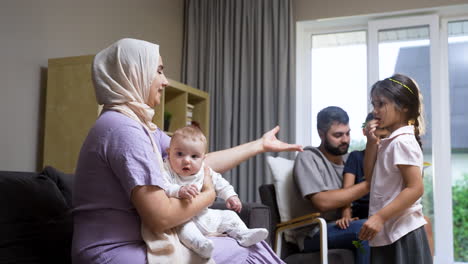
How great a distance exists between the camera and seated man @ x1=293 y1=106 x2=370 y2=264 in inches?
102

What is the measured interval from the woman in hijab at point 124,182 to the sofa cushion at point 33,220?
0.38 metres

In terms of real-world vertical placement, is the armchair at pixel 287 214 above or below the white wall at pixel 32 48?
below

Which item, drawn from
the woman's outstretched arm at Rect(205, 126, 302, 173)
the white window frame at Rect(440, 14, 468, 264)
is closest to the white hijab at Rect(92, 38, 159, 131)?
the woman's outstretched arm at Rect(205, 126, 302, 173)

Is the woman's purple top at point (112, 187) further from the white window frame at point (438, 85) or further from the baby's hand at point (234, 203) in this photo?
the white window frame at point (438, 85)

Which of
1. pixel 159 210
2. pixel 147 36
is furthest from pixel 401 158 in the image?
pixel 147 36

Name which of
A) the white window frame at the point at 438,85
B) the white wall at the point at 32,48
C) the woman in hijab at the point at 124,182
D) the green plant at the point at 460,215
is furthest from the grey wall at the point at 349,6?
the woman in hijab at the point at 124,182

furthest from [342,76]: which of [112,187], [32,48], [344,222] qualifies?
[112,187]

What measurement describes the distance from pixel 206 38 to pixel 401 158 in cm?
313

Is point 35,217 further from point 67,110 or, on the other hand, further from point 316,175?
point 316,175

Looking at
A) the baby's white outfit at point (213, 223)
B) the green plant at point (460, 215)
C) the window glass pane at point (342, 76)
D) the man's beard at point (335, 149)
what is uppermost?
the window glass pane at point (342, 76)

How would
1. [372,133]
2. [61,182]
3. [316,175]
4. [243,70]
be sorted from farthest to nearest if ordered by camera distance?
[243,70], [316,175], [372,133], [61,182]

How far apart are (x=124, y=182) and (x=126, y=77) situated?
0.33 meters

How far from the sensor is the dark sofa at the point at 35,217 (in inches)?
68.0

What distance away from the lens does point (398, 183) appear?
2139 mm
